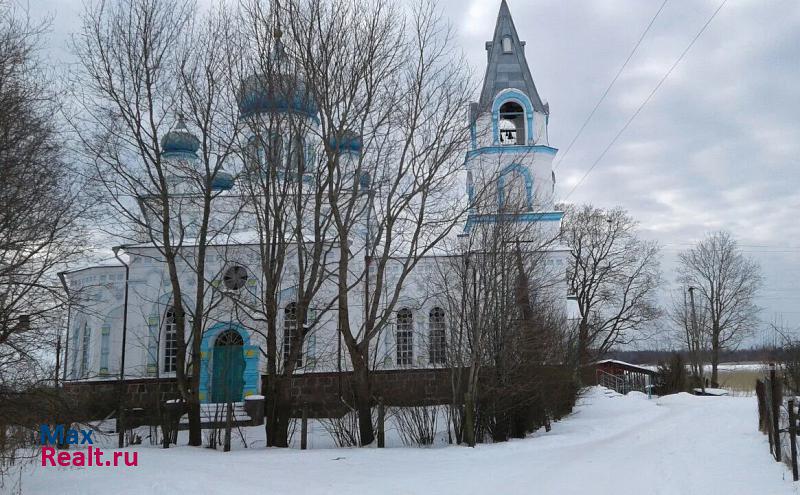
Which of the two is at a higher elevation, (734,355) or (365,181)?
(365,181)

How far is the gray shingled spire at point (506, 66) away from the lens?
2603 cm

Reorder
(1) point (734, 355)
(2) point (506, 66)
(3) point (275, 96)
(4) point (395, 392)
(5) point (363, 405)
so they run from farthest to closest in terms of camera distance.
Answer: (1) point (734, 355), (2) point (506, 66), (4) point (395, 392), (3) point (275, 96), (5) point (363, 405)

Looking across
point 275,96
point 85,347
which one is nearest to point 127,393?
point 85,347

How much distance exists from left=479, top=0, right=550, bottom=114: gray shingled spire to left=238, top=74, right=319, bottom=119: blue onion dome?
11.8 metres

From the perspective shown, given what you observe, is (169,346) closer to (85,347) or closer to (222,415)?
(85,347)

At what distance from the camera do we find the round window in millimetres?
22484

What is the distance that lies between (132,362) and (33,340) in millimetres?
14537

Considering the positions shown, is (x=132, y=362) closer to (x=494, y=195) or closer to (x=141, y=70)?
(x=141, y=70)

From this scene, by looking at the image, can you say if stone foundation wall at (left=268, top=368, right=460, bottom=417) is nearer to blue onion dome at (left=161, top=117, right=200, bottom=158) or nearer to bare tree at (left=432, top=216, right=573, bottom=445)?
bare tree at (left=432, top=216, right=573, bottom=445)

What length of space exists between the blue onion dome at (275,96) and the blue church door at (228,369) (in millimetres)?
9917

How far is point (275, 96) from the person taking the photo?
14.8m

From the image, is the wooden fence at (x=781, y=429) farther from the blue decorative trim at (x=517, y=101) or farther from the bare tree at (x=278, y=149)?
the blue decorative trim at (x=517, y=101)

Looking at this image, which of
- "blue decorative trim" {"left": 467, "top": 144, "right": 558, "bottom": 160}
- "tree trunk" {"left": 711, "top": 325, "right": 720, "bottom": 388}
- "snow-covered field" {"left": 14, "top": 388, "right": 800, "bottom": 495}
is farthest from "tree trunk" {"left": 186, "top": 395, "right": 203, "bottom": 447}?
"tree trunk" {"left": 711, "top": 325, "right": 720, "bottom": 388}

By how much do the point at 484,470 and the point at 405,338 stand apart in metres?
12.7
